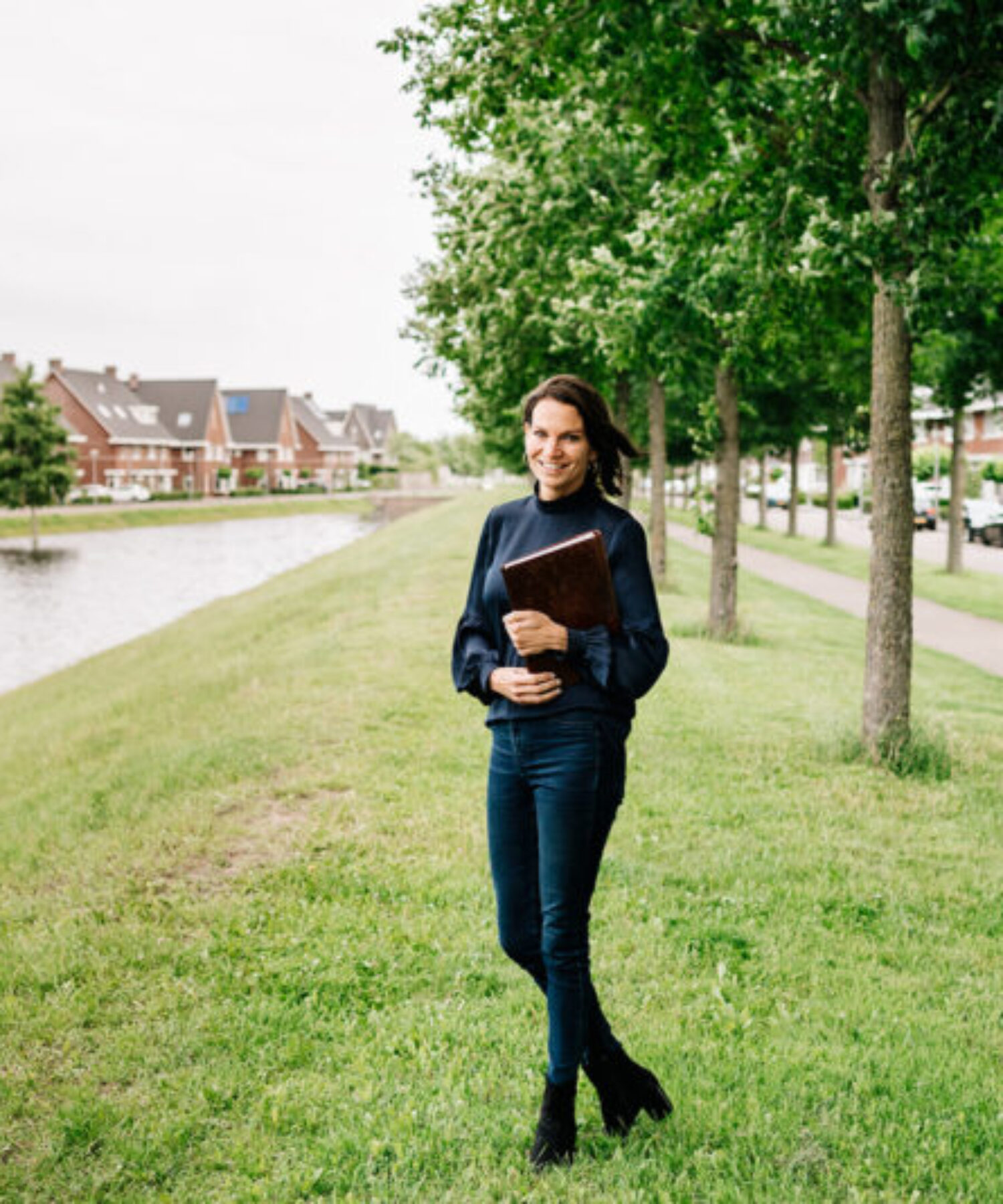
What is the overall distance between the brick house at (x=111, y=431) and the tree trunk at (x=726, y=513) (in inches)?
2824

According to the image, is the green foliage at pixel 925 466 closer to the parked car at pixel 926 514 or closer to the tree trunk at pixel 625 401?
the parked car at pixel 926 514

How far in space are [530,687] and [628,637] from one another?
0.29 meters

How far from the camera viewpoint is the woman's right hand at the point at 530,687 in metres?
2.85

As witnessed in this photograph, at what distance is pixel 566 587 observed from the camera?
2.86 meters

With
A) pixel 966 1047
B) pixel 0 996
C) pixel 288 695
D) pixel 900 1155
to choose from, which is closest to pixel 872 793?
pixel 966 1047

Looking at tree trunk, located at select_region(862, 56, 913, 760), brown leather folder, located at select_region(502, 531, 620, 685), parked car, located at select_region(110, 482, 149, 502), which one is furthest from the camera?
parked car, located at select_region(110, 482, 149, 502)

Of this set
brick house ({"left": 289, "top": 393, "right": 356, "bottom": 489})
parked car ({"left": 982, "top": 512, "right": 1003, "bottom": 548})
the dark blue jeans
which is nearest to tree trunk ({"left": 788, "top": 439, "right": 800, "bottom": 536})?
parked car ({"left": 982, "top": 512, "right": 1003, "bottom": 548})

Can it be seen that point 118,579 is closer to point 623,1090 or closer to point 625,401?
point 625,401

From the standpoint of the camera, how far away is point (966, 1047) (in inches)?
148

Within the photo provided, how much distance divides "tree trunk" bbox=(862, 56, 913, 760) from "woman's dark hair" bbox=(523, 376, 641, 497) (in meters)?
4.42

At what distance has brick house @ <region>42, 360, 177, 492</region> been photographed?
80562 mm

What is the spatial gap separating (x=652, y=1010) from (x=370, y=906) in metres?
1.56

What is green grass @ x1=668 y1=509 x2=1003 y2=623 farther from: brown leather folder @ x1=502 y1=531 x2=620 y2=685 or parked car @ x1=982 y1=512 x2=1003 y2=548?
brown leather folder @ x1=502 y1=531 x2=620 y2=685

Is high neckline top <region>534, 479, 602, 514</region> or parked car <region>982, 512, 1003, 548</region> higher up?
high neckline top <region>534, 479, 602, 514</region>
